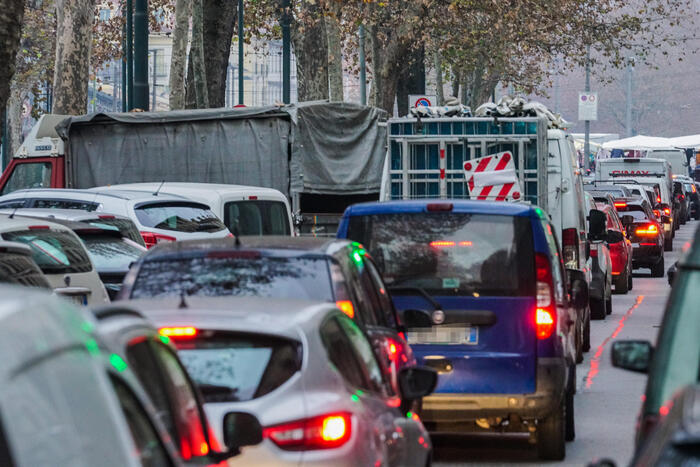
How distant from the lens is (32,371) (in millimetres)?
2551

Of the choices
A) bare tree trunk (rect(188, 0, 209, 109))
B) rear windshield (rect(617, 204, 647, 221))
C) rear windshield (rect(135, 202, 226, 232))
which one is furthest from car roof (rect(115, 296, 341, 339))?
rear windshield (rect(617, 204, 647, 221))

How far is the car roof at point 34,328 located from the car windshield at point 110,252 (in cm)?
1143

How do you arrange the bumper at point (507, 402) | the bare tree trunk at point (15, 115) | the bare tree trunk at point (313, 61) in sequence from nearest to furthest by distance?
the bumper at point (507, 402) < the bare tree trunk at point (313, 61) < the bare tree trunk at point (15, 115)

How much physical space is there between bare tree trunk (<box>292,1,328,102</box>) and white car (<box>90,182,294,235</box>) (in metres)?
17.6

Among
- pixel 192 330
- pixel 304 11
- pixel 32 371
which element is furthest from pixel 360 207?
pixel 304 11

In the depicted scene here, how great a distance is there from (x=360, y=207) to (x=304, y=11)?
26427 mm

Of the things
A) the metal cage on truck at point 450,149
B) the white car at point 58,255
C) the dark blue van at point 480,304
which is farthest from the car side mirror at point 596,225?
the dark blue van at point 480,304

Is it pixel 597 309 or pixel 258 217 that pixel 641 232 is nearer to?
pixel 597 309

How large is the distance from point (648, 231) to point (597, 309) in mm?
9388

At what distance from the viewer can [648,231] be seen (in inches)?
1185

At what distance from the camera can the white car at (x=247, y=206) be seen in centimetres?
1923

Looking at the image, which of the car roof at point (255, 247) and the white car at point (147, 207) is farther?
the white car at point (147, 207)

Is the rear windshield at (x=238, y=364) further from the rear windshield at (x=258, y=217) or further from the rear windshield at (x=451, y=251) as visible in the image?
the rear windshield at (x=258, y=217)

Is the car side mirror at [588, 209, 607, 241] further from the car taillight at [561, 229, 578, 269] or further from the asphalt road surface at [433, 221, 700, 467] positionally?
the car taillight at [561, 229, 578, 269]
